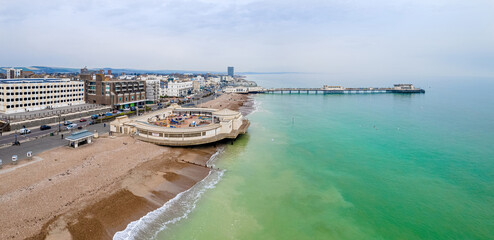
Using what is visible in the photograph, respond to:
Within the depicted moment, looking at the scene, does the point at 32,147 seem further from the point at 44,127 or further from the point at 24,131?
the point at 44,127

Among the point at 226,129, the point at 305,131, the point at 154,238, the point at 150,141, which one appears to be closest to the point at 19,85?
the point at 150,141

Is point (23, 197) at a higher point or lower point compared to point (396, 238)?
higher

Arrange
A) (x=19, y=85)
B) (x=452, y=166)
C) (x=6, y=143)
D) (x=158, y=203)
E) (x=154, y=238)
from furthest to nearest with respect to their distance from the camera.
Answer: (x=19, y=85), (x=452, y=166), (x=6, y=143), (x=158, y=203), (x=154, y=238)

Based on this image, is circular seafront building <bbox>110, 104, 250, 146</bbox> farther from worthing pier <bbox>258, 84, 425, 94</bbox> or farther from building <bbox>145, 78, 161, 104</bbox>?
worthing pier <bbox>258, 84, 425, 94</bbox>

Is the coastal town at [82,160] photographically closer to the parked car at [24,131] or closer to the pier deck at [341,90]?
the parked car at [24,131]

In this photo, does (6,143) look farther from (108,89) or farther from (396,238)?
(396,238)

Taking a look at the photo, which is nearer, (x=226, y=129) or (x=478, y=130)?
(x=226, y=129)
